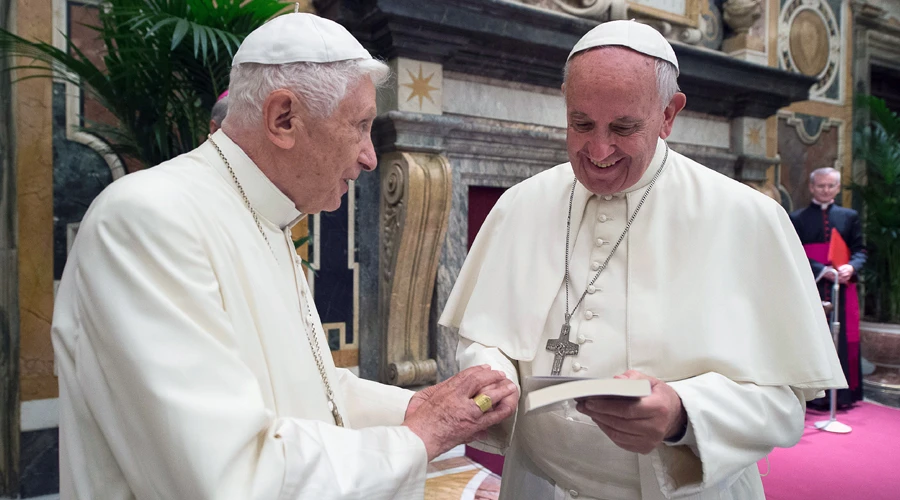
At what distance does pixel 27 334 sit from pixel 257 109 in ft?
8.22

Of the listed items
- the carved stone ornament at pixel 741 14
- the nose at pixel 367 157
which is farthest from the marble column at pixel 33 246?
the carved stone ornament at pixel 741 14

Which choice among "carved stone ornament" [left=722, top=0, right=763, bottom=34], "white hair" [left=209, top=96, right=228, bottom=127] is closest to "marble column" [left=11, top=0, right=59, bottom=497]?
"white hair" [left=209, top=96, right=228, bottom=127]

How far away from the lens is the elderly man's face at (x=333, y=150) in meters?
1.40

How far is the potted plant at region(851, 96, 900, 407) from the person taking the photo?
20.5 ft

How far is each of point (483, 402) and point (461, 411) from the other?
53mm

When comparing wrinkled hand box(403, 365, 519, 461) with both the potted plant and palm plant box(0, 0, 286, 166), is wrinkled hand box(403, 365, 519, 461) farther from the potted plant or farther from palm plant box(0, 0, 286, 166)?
the potted plant

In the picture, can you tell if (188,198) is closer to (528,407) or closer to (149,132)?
(528,407)

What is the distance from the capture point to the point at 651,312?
1.54 m

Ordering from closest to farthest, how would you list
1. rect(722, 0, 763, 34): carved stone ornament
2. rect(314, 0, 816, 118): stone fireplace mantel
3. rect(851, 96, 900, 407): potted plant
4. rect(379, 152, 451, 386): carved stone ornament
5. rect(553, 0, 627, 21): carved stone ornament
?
rect(314, 0, 816, 118): stone fireplace mantel < rect(379, 152, 451, 386): carved stone ornament < rect(553, 0, 627, 21): carved stone ornament < rect(722, 0, 763, 34): carved stone ornament < rect(851, 96, 900, 407): potted plant

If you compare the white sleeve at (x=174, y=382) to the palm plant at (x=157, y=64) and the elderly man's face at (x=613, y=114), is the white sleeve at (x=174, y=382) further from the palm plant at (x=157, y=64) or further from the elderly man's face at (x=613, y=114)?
the palm plant at (x=157, y=64)

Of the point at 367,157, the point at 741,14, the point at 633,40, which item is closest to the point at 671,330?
the point at 633,40

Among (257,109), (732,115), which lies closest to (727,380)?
(257,109)

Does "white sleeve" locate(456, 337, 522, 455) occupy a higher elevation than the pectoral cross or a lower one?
lower

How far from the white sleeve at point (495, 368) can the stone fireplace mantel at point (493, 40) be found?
2530 mm
